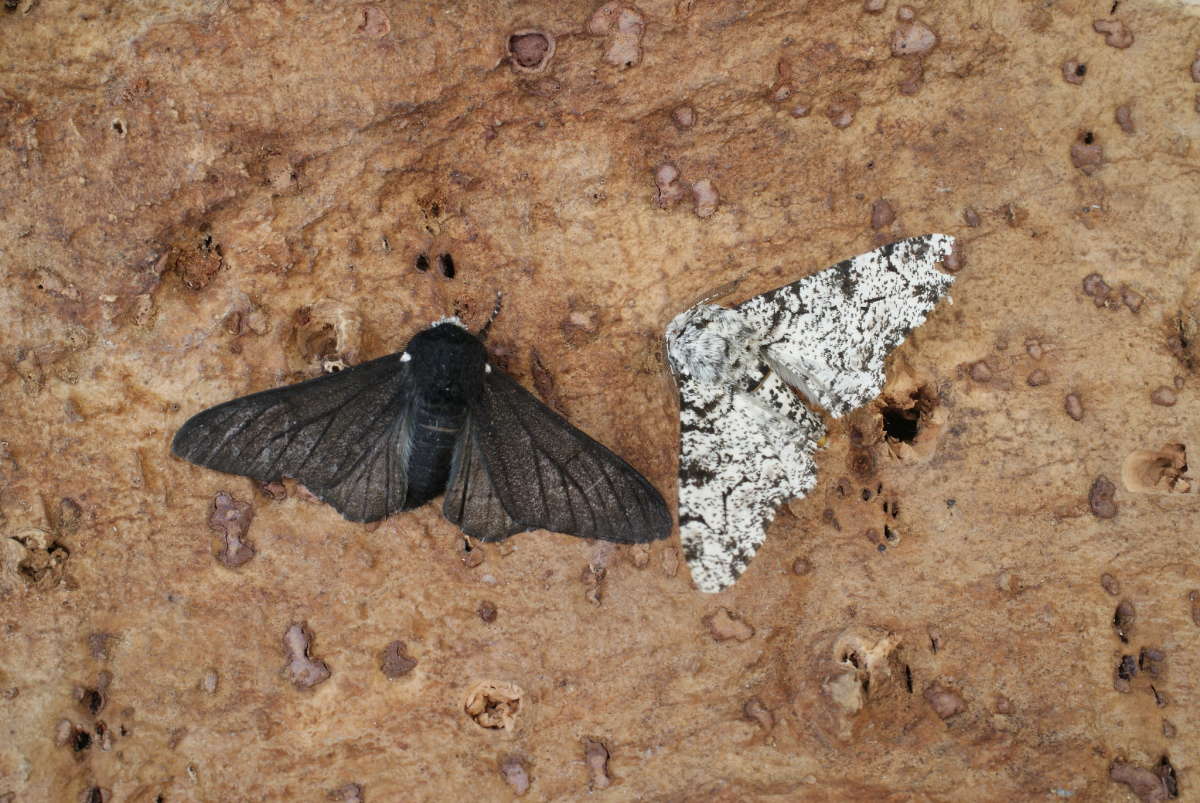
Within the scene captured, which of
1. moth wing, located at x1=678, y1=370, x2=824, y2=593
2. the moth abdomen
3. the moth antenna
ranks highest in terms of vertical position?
the moth antenna

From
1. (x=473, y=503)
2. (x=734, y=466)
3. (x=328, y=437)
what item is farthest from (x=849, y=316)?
(x=328, y=437)

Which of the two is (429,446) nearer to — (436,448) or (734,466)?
(436,448)

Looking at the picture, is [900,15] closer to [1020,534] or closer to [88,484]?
[1020,534]

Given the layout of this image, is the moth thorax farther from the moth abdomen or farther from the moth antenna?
the moth abdomen

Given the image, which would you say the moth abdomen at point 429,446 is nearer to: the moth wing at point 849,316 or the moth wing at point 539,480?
the moth wing at point 539,480

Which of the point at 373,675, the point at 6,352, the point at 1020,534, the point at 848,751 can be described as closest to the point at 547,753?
the point at 373,675

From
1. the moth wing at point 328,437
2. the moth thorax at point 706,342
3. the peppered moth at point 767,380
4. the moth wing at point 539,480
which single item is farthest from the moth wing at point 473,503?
the moth thorax at point 706,342

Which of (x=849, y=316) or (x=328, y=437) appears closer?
(x=328, y=437)

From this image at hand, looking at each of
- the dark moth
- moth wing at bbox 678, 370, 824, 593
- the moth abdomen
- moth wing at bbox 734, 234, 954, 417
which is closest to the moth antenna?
the dark moth
